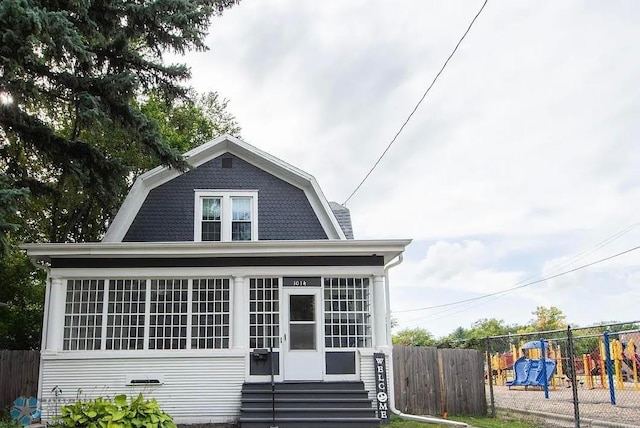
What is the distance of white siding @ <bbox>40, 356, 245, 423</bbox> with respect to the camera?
1077 cm

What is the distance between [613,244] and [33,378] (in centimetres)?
2314

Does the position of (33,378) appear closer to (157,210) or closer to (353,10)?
(157,210)

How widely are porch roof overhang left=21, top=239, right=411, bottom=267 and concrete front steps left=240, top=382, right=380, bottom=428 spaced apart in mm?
2474

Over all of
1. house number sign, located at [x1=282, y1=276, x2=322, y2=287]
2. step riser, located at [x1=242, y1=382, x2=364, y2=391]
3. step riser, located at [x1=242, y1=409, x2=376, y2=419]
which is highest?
house number sign, located at [x1=282, y1=276, x2=322, y2=287]

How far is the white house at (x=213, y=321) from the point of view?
10867 millimetres

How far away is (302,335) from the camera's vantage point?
449 inches

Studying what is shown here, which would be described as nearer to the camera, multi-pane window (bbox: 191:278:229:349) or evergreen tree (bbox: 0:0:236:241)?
evergreen tree (bbox: 0:0:236:241)

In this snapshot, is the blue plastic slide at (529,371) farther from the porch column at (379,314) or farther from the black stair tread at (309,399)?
the black stair tread at (309,399)

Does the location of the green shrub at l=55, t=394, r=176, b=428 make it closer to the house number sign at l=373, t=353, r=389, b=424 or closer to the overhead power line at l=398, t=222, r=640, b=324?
the house number sign at l=373, t=353, r=389, b=424

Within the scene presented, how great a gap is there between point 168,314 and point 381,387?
4.29 metres

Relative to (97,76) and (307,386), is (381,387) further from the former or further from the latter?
(97,76)

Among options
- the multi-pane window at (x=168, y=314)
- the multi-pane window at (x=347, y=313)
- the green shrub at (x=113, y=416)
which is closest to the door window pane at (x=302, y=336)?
the multi-pane window at (x=347, y=313)

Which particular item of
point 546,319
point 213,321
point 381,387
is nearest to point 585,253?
point 546,319

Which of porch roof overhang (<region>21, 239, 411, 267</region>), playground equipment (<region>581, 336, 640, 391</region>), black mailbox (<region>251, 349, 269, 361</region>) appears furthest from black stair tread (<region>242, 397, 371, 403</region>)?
playground equipment (<region>581, 336, 640, 391</region>)
